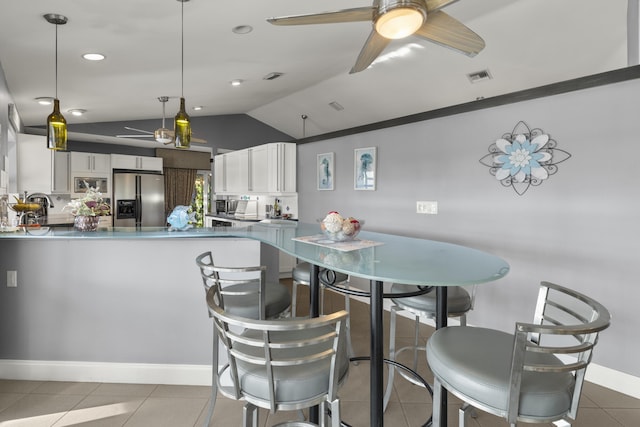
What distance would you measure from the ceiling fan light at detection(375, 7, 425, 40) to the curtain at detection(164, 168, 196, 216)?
7453mm

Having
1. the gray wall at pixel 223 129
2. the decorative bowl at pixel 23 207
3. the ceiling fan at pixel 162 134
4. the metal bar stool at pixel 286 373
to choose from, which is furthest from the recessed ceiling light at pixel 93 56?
the gray wall at pixel 223 129

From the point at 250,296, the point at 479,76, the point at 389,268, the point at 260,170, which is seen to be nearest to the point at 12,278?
the point at 250,296

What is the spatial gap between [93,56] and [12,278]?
6.52ft

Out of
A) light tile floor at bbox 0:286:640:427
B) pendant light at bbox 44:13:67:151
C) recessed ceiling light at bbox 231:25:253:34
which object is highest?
recessed ceiling light at bbox 231:25:253:34

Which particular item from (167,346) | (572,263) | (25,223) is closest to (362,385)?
(167,346)

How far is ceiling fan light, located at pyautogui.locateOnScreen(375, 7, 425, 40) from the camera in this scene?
1490 millimetres

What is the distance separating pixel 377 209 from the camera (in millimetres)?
4152

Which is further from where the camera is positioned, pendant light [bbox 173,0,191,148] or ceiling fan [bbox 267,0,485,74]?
pendant light [bbox 173,0,191,148]

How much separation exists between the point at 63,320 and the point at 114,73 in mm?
2554

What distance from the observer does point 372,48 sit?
1.92m

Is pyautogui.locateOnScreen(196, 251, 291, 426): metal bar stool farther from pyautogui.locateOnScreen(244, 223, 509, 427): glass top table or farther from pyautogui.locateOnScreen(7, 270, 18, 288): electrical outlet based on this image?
pyautogui.locateOnScreen(7, 270, 18, 288): electrical outlet

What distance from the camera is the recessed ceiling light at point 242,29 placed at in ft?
9.51

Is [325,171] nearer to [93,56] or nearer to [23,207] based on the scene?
[93,56]

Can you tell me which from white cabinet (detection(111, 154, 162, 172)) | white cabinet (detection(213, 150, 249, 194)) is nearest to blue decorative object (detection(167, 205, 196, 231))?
white cabinet (detection(213, 150, 249, 194))
